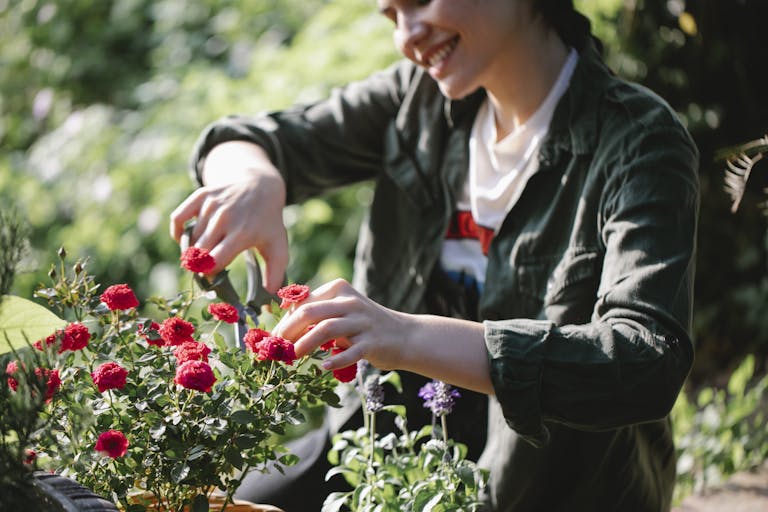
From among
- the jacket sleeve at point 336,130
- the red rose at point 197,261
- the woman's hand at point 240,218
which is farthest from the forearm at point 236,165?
the red rose at point 197,261

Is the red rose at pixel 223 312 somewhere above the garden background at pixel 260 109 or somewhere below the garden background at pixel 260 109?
above

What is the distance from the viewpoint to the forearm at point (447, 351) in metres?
1.27

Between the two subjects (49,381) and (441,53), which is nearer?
(49,381)

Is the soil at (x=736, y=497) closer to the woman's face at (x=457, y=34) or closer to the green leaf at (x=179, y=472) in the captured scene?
the woman's face at (x=457, y=34)

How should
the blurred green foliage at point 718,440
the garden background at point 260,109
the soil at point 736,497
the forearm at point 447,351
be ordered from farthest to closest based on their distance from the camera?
the garden background at point 260,109
the blurred green foliage at point 718,440
the soil at point 736,497
the forearm at point 447,351

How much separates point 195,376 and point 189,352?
0.20ft

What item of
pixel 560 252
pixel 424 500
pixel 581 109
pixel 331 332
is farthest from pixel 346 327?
pixel 581 109

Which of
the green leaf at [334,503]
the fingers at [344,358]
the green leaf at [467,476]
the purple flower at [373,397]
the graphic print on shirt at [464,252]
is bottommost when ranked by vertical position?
the graphic print on shirt at [464,252]

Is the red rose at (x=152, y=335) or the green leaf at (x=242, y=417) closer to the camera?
the green leaf at (x=242, y=417)

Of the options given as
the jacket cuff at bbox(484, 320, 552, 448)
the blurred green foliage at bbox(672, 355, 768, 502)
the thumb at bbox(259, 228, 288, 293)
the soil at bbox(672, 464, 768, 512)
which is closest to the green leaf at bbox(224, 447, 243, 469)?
the jacket cuff at bbox(484, 320, 552, 448)

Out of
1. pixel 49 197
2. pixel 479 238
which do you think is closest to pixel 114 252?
pixel 49 197

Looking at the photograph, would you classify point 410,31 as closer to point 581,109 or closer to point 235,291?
point 581,109

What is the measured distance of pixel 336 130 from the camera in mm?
1990

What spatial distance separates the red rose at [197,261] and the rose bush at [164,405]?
12 centimetres
